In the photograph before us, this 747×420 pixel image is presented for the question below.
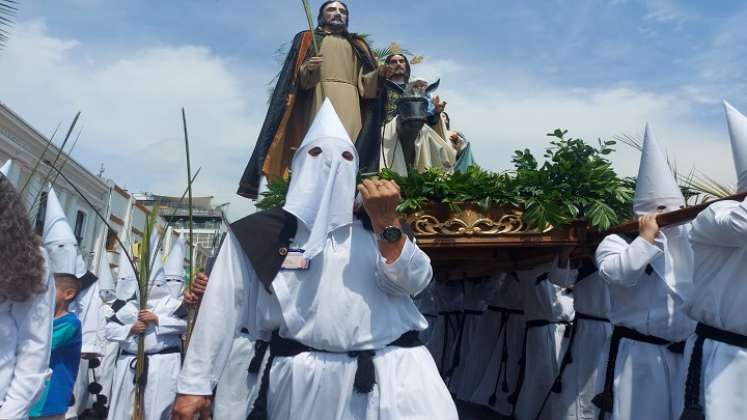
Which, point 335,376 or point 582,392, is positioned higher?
point 335,376

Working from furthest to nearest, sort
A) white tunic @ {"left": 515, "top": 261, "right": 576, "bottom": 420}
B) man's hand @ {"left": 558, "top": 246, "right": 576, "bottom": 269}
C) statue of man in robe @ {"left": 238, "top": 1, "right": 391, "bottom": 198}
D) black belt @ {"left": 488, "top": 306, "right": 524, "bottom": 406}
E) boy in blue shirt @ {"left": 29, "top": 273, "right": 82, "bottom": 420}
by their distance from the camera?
1. black belt @ {"left": 488, "top": 306, "right": 524, "bottom": 406}
2. white tunic @ {"left": 515, "top": 261, "right": 576, "bottom": 420}
3. statue of man in robe @ {"left": 238, "top": 1, "right": 391, "bottom": 198}
4. man's hand @ {"left": 558, "top": 246, "right": 576, "bottom": 269}
5. boy in blue shirt @ {"left": 29, "top": 273, "right": 82, "bottom": 420}

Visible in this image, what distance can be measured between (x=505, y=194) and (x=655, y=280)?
1100mm

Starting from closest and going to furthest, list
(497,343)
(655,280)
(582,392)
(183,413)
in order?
1. (183,413)
2. (655,280)
3. (582,392)
4. (497,343)

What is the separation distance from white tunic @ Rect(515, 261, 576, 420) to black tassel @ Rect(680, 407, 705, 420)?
3.03m

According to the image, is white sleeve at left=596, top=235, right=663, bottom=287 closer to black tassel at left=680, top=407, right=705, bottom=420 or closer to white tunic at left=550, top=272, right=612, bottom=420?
black tassel at left=680, top=407, right=705, bottom=420

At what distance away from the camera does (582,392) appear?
5.44 meters

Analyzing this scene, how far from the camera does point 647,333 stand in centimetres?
401

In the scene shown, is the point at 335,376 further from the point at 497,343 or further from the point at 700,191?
the point at 497,343

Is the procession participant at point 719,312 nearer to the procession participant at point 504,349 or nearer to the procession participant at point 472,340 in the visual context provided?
the procession participant at point 504,349

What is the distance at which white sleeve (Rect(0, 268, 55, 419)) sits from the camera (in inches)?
104

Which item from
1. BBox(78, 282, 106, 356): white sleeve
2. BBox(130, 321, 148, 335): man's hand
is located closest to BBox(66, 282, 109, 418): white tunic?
BBox(78, 282, 106, 356): white sleeve

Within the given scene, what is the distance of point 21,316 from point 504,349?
5558 mm

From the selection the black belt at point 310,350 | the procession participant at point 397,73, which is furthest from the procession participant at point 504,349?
the black belt at point 310,350

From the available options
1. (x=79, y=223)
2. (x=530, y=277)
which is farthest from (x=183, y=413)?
(x=79, y=223)
